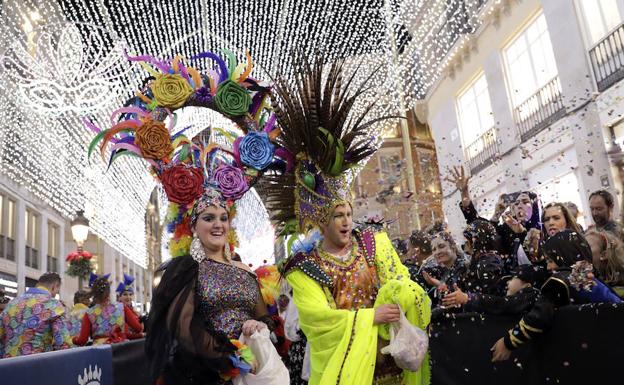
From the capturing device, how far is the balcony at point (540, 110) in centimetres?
1398

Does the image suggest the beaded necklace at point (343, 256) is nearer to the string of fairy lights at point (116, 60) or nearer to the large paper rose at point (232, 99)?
the large paper rose at point (232, 99)

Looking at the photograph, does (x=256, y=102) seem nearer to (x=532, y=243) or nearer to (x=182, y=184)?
(x=182, y=184)

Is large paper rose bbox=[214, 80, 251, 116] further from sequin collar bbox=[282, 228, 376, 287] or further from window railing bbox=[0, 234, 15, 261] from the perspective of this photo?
window railing bbox=[0, 234, 15, 261]

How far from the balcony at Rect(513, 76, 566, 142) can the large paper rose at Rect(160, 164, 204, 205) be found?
10925 millimetres

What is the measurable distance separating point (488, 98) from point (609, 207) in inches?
509

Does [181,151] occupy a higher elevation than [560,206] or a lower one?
higher

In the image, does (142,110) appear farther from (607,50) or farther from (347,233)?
(607,50)

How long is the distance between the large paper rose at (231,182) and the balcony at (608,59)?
9.46 meters

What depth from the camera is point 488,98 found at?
17875 millimetres

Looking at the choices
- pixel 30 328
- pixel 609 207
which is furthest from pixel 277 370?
pixel 30 328

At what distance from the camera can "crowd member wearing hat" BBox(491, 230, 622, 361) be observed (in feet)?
11.6

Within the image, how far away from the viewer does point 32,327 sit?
6551mm

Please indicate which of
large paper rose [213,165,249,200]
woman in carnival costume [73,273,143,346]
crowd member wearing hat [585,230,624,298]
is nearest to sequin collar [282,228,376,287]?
large paper rose [213,165,249,200]

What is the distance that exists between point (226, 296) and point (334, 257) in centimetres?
77
